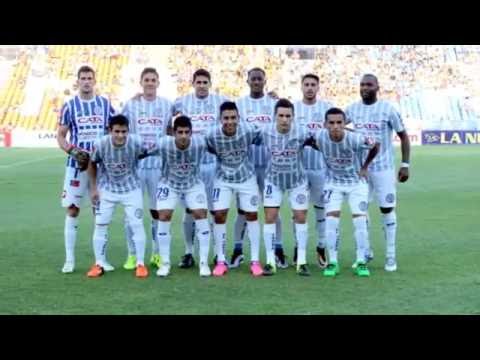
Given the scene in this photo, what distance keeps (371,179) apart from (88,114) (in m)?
3.04

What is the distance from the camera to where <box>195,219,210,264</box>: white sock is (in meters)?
7.67

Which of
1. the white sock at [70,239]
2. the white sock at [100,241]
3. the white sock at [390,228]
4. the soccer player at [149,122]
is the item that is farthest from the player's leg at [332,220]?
the white sock at [70,239]

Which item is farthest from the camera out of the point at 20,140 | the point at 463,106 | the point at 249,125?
the point at 463,106

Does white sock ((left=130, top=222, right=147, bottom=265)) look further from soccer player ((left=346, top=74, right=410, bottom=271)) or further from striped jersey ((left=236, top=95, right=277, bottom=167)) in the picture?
soccer player ((left=346, top=74, right=410, bottom=271))

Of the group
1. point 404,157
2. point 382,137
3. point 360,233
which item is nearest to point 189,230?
point 360,233

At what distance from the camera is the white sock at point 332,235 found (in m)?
7.65

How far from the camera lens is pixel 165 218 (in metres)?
7.72

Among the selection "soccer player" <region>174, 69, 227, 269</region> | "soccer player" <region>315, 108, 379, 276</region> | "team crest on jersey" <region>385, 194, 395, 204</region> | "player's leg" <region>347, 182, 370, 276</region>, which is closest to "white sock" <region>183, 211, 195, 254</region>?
"soccer player" <region>174, 69, 227, 269</region>

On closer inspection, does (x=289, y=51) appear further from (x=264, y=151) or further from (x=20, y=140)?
(x=264, y=151)

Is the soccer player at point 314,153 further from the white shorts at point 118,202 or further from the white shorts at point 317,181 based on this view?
the white shorts at point 118,202

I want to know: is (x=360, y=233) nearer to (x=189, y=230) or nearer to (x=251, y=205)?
(x=251, y=205)

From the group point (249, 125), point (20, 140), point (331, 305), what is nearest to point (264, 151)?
point (249, 125)

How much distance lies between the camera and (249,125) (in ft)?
25.4

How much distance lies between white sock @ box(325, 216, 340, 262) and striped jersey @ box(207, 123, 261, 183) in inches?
37.0
